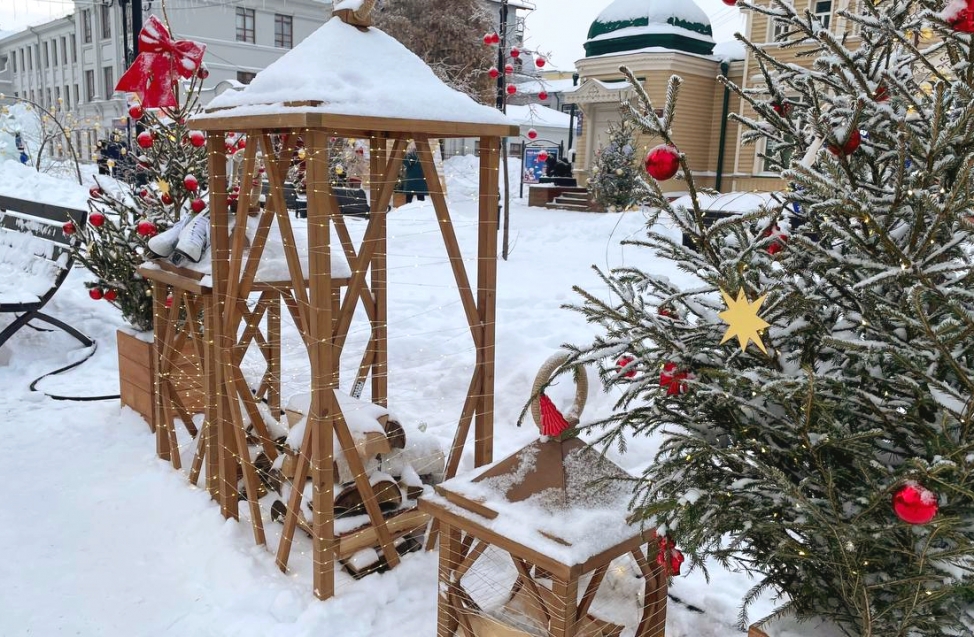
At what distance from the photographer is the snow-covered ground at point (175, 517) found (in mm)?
3010

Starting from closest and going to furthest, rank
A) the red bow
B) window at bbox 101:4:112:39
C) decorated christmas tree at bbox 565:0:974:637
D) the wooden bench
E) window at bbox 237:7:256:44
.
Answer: decorated christmas tree at bbox 565:0:974:637, the red bow, the wooden bench, window at bbox 237:7:256:44, window at bbox 101:4:112:39

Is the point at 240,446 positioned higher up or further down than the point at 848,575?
further down

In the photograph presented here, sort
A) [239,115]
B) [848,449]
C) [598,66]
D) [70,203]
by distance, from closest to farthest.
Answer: [848,449] < [239,115] < [70,203] < [598,66]

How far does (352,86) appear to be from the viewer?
9.45 ft

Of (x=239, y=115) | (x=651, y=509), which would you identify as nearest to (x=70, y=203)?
(x=239, y=115)

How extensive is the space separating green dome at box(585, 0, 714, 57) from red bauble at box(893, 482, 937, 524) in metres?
17.0

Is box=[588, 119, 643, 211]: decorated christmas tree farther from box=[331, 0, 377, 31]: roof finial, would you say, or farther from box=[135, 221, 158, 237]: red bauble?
box=[331, 0, 377, 31]: roof finial

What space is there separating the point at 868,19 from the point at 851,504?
1.22 metres

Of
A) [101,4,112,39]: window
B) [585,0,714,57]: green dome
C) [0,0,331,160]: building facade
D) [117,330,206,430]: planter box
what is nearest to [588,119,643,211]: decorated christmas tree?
[585,0,714,57]: green dome

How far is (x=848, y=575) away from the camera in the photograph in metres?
1.89

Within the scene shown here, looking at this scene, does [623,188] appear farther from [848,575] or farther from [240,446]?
[848,575]

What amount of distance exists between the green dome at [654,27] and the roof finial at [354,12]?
1520 cm

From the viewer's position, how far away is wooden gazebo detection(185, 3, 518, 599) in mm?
2824

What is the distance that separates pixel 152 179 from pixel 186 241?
1551 millimetres
